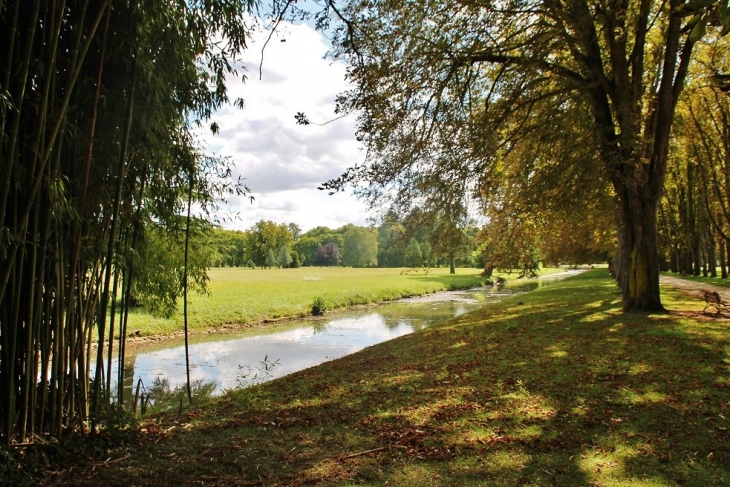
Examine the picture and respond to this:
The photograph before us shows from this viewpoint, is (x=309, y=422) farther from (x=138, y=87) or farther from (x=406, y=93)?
(x=406, y=93)

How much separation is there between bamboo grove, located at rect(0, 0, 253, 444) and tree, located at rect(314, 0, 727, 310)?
121 inches

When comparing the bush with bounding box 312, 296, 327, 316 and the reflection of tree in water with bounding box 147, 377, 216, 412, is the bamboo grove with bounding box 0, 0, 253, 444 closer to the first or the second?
the reflection of tree in water with bounding box 147, 377, 216, 412

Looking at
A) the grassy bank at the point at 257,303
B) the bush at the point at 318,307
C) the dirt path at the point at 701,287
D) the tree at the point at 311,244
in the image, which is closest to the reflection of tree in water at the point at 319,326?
the grassy bank at the point at 257,303

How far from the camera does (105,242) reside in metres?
4.38

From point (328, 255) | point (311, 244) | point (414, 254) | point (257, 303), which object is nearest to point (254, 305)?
point (257, 303)

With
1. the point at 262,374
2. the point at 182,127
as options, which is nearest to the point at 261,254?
the point at 262,374

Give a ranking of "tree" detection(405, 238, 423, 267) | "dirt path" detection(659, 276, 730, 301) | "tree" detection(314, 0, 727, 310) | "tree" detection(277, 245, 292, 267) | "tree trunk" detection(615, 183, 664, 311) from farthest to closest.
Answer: "tree" detection(277, 245, 292, 267) → "dirt path" detection(659, 276, 730, 301) → "tree" detection(405, 238, 423, 267) → "tree trunk" detection(615, 183, 664, 311) → "tree" detection(314, 0, 727, 310)

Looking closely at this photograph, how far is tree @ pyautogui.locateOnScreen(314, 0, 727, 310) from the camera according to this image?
843 cm

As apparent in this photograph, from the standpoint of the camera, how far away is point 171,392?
30.4ft

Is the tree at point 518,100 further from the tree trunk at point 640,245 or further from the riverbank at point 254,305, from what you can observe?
the riverbank at point 254,305

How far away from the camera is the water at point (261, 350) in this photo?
403 inches

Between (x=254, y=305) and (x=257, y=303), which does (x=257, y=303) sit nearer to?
(x=257, y=303)

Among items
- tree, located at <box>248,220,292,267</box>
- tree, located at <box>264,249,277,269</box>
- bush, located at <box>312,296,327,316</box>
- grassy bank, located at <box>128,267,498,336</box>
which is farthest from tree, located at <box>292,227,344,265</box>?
bush, located at <box>312,296,327,316</box>

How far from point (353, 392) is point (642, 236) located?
8.23m
